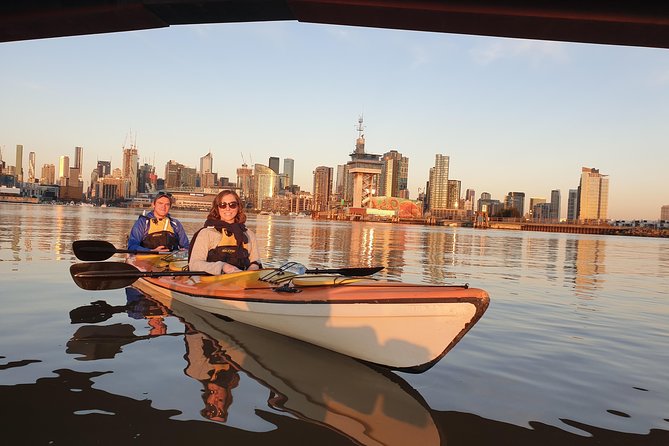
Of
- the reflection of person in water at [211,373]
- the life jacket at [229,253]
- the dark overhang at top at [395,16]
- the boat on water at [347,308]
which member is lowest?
the reflection of person in water at [211,373]

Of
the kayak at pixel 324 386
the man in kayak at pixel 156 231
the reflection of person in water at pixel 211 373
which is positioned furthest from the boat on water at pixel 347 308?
the man in kayak at pixel 156 231

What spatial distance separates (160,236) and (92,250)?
2.02 metres

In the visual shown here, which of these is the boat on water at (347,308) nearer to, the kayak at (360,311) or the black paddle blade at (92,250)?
the kayak at (360,311)

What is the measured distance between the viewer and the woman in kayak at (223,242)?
8.19 metres

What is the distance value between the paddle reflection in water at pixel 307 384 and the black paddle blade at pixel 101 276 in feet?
2.46

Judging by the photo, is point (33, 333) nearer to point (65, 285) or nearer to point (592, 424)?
point (65, 285)

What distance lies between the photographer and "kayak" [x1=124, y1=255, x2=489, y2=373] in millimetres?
5281

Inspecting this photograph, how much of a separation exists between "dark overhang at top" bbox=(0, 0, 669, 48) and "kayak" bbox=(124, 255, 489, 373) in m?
3.39

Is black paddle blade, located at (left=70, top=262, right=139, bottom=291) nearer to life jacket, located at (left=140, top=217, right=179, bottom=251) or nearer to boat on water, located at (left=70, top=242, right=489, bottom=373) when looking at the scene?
boat on water, located at (left=70, top=242, right=489, bottom=373)

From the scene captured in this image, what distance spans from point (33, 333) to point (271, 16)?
575 centimetres

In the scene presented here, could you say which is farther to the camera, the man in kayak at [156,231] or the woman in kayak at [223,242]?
the man in kayak at [156,231]

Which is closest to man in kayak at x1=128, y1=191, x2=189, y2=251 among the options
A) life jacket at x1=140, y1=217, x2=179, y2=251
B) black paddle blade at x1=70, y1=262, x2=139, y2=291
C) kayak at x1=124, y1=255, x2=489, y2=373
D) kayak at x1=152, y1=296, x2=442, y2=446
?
life jacket at x1=140, y1=217, x2=179, y2=251

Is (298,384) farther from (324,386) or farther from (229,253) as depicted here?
(229,253)

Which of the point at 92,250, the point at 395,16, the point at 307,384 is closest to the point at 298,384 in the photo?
the point at 307,384
